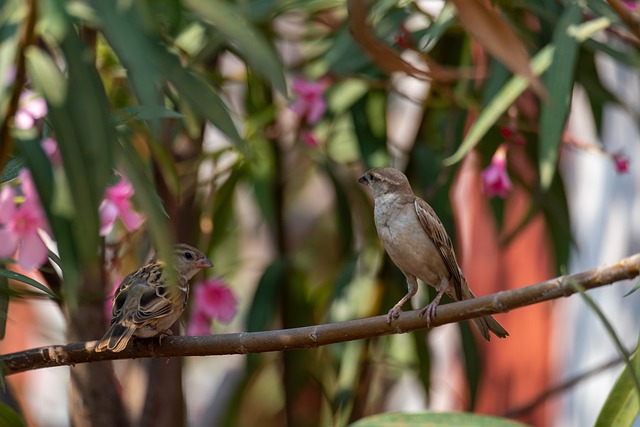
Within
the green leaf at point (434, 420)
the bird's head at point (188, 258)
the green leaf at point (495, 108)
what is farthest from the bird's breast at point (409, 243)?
the green leaf at point (434, 420)

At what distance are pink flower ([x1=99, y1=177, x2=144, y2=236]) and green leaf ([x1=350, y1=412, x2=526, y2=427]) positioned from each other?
1.30 metres

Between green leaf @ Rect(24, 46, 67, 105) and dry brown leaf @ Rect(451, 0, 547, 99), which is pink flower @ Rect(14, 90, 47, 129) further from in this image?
dry brown leaf @ Rect(451, 0, 547, 99)

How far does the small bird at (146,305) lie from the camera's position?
235 cm

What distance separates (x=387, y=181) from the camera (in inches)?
109

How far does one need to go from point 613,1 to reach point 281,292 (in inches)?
83.5

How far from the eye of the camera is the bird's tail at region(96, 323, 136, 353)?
2096 mm

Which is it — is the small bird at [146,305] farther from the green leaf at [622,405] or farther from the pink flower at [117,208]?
the green leaf at [622,405]

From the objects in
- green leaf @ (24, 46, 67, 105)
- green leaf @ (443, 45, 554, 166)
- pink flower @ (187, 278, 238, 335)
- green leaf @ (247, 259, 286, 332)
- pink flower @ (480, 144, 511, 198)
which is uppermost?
green leaf @ (24, 46, 67, 105)

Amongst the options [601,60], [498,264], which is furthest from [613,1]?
[498,264]

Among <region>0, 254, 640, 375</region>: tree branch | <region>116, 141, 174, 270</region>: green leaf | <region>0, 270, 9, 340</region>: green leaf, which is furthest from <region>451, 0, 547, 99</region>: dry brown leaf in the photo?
<region>0, 270, 9, 340</region>: green leaf

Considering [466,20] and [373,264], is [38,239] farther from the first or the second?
[373,264]

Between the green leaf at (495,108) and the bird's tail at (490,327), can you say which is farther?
the green leaf at (495,108)

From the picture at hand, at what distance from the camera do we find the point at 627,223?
4.64 meters

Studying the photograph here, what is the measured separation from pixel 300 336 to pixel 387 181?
934 millimetres
